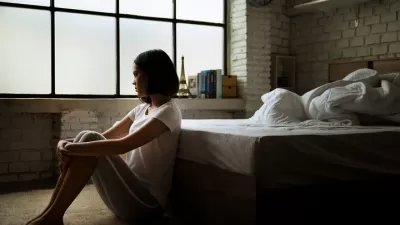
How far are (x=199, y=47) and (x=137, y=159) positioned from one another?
2524mm

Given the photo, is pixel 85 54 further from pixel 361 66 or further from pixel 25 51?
pixel 361 66

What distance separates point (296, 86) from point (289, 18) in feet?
2.45

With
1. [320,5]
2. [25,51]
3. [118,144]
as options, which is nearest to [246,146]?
[118,144]

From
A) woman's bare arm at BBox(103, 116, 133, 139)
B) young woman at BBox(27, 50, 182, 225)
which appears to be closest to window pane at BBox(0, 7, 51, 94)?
woman's bare arm at BBox(103, 116, 133, 139)

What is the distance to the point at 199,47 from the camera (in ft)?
15.6

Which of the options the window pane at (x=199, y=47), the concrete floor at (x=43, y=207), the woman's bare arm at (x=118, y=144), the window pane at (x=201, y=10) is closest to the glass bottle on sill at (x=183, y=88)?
the window pane at (x=199, y=47)

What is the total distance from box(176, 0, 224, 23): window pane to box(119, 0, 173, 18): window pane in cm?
12

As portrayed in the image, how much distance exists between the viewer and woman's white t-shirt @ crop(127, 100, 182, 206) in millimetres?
2373

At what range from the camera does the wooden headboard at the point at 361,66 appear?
12.8ft

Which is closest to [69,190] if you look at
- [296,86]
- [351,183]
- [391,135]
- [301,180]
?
[301,180]

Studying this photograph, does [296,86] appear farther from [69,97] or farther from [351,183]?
[351,183]

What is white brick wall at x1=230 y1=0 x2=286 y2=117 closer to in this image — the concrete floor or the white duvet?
the white duvet

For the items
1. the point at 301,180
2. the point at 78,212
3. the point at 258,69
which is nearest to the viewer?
the point at 301,180

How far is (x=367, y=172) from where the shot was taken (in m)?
2.09
